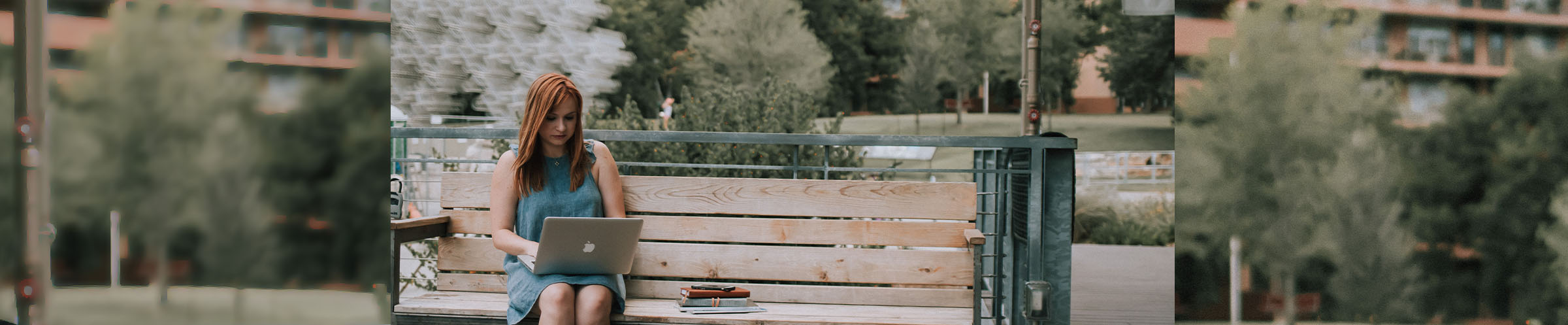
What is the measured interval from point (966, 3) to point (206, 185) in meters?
10.2

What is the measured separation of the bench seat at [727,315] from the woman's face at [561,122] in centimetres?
44

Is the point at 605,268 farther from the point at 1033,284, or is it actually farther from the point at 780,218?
the point at 1033,284

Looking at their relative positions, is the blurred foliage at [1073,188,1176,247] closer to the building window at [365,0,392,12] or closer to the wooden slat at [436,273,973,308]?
the wooden slat at [436,273,973,308]

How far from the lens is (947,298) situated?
2.27 meters

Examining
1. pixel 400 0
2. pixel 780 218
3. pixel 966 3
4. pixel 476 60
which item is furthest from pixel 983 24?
pixel 780 218

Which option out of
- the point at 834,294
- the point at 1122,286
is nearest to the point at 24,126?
the point at 834,294

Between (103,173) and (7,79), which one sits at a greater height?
(7,79)

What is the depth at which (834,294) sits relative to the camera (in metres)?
2.29

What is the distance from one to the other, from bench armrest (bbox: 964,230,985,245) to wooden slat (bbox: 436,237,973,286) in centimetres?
13

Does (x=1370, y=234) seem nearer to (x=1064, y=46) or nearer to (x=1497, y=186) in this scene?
(x=1497, y=186)

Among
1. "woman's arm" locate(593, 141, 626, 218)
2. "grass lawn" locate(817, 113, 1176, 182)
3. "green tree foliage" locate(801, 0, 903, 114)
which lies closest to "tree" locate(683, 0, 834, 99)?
"green tree foliage" locate(801, 0, 903, 114)

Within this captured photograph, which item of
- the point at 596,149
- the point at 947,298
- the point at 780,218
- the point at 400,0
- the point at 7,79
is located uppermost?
the point at 400,0

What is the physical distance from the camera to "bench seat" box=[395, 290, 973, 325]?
2045 mm

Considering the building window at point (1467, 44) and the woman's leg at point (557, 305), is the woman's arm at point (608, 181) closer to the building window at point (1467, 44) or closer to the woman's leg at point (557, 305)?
the woman's leg at point (557, 305)
